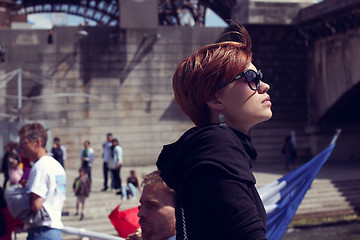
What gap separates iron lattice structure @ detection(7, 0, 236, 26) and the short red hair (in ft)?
59.4

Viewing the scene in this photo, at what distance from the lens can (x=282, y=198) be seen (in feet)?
13.8

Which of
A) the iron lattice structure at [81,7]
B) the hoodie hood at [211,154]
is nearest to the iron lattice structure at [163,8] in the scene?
the iron lattice structure at [81,7]

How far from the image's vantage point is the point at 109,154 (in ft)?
43.9

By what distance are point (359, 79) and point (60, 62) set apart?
11.1m

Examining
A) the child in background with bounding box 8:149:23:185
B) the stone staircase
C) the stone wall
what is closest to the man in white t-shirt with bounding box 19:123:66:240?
the child in background with bounding box 8:149:23:185

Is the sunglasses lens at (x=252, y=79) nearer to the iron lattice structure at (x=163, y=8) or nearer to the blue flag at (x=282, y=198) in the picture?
the blue flag at (x=282, y=198)

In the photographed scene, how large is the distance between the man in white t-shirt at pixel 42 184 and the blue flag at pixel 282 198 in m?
1.61

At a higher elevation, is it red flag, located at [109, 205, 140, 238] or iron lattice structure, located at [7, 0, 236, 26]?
iron lattice structure, located at [7, 0, 236, 26]

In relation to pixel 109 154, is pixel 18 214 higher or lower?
higher

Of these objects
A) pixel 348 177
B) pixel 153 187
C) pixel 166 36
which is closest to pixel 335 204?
pixel 348 177

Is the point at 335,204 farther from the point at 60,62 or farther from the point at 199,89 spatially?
the point at 199,89

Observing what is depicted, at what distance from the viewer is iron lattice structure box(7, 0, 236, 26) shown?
30109mm

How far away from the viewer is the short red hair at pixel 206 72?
1.45 meters

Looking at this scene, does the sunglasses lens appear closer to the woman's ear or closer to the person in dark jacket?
the person in dark jacket
